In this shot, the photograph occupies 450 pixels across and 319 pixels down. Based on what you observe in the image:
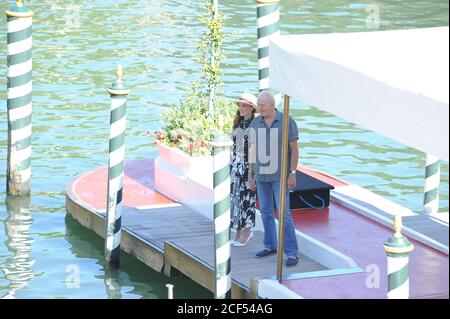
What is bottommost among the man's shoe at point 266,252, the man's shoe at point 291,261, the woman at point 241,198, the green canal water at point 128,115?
the green canal water at point 128,115

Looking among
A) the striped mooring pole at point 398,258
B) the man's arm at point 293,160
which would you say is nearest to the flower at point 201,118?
the man's arm at point 293,160

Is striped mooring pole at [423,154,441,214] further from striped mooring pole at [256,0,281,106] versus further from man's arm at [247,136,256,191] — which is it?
man's arm at [247,136,256,191]

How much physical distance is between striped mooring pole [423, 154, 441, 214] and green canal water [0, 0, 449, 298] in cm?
44

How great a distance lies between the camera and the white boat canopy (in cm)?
991

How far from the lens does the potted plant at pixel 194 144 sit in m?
16.1

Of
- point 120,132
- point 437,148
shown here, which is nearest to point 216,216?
point 120,132

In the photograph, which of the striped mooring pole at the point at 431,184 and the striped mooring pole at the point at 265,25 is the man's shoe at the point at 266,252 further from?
the striped mooring pole at the point at 265,25

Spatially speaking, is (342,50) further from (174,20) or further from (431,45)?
(174,20)

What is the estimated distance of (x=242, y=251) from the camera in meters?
14.3

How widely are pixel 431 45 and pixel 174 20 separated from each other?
68.2 ft

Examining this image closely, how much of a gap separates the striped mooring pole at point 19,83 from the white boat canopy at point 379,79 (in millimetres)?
5944

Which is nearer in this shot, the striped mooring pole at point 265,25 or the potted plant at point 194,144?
the potted plant at point 194,144

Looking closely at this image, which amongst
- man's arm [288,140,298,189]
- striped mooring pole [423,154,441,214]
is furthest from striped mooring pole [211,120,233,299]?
striped mooring pole [423,154,441,214]

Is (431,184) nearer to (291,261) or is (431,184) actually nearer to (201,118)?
(201,118)
